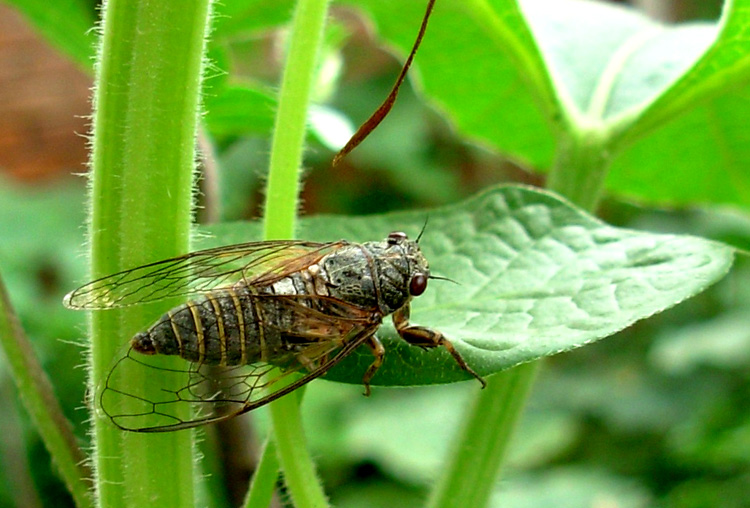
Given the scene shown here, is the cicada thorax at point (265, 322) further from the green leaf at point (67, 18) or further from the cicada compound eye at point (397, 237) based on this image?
the green leaf at point (67, 18)

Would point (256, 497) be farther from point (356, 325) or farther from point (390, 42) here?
point (390, 42)

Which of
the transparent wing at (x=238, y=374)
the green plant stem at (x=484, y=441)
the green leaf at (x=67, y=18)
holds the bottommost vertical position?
the green plant stem at (x=484, y=441)

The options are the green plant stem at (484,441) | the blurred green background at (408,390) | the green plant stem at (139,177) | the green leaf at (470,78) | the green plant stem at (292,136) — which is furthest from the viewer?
the blurred green background at (408,390)

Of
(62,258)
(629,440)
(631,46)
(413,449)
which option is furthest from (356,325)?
(629,440)

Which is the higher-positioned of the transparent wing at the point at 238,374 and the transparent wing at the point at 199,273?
the transparent wing at the point at 199,273

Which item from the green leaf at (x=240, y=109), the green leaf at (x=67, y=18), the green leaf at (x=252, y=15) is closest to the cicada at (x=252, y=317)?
the green leaf at (x=240, y=109)

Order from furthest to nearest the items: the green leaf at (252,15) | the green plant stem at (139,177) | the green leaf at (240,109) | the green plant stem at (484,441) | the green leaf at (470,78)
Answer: the green leaf at (470,78) < the green leaf at (252,15) < the green leaf at (240,109) < the green plant stem at (484,441) < the green plant stem at (139,177)

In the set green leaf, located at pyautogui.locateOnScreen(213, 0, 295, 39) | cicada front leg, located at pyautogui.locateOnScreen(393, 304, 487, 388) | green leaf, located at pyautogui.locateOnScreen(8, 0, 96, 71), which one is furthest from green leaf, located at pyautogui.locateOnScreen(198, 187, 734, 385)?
green leaf, located at pyautogui.locateOnScreen(8, 0, 96, 71)

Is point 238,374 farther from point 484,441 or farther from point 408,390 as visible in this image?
point 408,390
